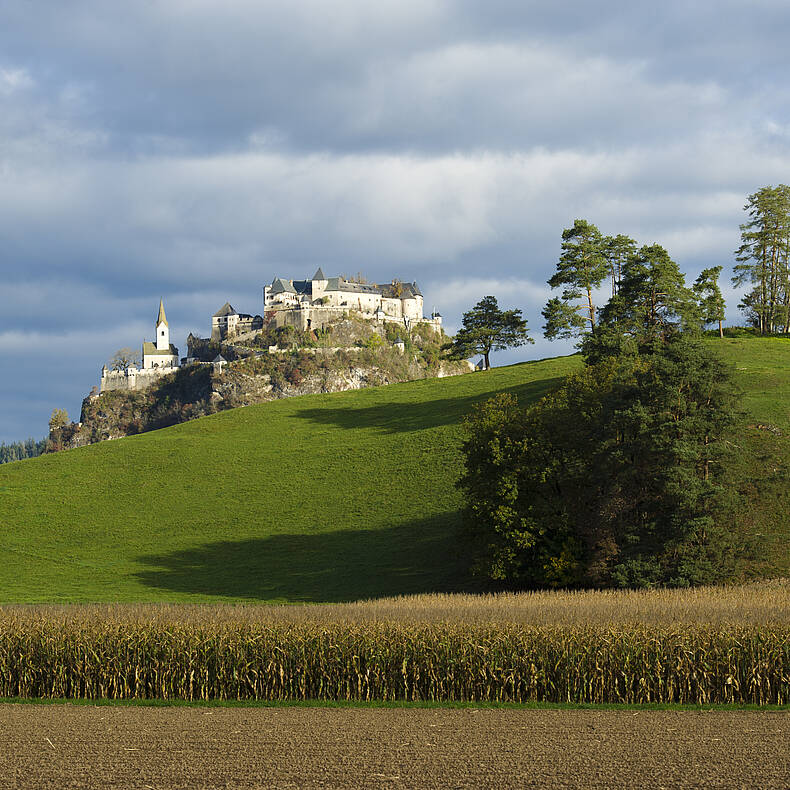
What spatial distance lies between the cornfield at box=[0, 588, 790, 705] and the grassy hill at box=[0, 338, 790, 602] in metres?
25.8

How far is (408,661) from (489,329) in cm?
11311

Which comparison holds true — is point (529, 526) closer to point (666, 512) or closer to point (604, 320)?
point (666, 512)

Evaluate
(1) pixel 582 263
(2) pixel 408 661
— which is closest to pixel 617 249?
(1) pixel 582 263

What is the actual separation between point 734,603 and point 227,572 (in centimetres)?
3896

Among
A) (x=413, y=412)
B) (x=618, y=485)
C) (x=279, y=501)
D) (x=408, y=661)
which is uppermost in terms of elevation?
(x=413, y=412)

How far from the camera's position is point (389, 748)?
20531 millimetres

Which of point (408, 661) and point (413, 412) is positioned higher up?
point (413, 412)

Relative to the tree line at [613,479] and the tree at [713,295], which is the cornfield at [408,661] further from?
the tree at [713,295]

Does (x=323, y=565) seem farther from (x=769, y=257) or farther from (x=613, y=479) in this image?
(x=769, y=257)

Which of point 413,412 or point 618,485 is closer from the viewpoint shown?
point 618,485

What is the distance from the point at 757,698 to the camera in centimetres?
2605

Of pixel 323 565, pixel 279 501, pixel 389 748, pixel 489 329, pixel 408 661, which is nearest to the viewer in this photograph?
pixel 389 748

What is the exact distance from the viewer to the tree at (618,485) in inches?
1889

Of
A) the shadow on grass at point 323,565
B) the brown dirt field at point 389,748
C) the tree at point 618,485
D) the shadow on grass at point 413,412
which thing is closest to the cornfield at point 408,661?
the brown dirt field at point 389,748
